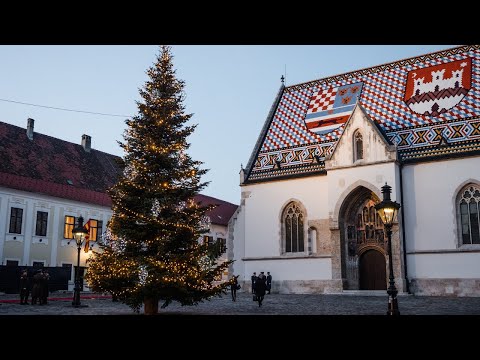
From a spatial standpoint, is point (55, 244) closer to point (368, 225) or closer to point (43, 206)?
point (43, 206)

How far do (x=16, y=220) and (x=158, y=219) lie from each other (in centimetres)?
2088

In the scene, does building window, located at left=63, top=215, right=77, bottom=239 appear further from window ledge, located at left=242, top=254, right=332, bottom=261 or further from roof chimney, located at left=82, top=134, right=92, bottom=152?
window ledge, located at left=242, top=254, right=332, bottom=261

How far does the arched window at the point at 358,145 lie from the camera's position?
2720cm

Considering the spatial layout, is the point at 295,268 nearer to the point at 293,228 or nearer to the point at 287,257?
the point at 287,257

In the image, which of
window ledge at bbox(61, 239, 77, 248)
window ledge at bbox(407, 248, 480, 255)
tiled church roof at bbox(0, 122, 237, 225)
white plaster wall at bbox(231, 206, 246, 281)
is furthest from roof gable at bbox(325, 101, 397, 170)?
window ledge at bbox(61, 239, 77, 248)

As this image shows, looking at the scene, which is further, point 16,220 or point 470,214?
point 16,220

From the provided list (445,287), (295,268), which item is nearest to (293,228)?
(295,268)

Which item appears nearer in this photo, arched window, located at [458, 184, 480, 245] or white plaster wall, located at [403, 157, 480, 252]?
arched window, located at [458, 184, 480, 245]

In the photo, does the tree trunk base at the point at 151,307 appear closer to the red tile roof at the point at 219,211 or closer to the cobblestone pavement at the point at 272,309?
the cobblestone pavement at the point at 272,309

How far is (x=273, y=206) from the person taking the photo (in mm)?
30516

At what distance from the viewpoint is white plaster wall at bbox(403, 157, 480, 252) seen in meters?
24.1

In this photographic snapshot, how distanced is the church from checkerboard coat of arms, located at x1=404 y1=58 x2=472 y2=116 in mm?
68

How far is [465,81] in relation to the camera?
26.3 metres

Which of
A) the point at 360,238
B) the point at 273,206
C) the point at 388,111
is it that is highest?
the point at 388,111
